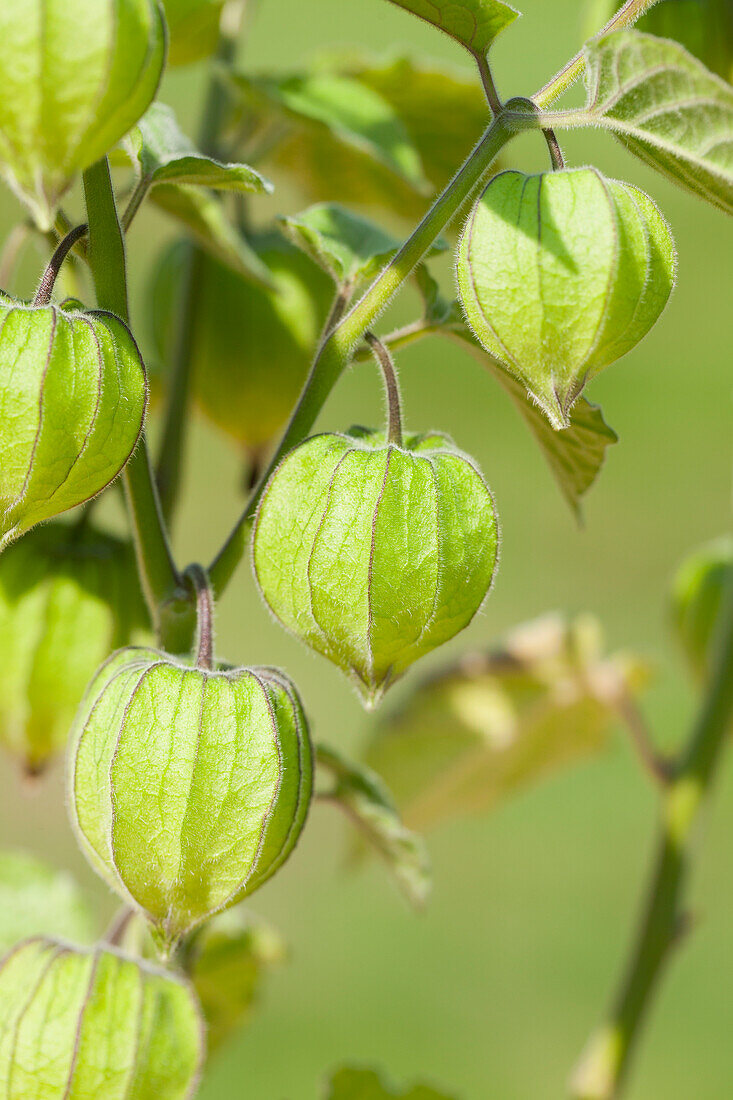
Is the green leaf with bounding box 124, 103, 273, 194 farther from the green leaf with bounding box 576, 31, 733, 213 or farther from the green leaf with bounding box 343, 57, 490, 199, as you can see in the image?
the green leaf with bounding box 343, 57, 490, 199

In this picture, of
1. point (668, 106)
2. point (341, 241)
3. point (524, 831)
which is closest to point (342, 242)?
point (341, 241)

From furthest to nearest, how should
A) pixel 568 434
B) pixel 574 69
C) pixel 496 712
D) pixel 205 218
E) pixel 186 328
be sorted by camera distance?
1. pixel 496 712
2. pixel 186 328
3. pixel 205 218
4. pixel 568 434
5. pixel 574 69

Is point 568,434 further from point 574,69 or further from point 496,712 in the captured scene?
point 496,712

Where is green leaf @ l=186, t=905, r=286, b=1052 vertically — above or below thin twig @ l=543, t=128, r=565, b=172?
below

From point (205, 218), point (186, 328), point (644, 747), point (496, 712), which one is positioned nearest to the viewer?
point (205, 218)

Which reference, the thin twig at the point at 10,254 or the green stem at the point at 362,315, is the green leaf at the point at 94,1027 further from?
the thin twig at the point at 10,254

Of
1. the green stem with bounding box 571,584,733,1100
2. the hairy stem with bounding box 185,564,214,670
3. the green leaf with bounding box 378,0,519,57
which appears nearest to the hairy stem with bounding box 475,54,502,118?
the green leaf with bounding box 378,0,519,57
